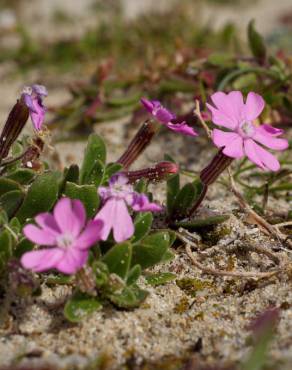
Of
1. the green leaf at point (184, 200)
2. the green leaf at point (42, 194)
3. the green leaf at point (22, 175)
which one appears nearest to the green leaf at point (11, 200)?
the green leaf at point (42, 194)

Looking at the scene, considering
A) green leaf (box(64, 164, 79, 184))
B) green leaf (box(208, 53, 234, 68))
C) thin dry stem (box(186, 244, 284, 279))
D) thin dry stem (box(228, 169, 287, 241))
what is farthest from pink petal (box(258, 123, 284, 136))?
green leaf (box(208, 53, 234, 68))

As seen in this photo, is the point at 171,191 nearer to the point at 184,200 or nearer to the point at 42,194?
the point at 184,200

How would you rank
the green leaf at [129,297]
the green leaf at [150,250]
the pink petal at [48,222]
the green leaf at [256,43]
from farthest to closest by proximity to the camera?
1. the green leaf at [256,43]
2. the green leaf at [150,250]
3. the green leaf at [129,297]
4. the pink petal at [48,222]

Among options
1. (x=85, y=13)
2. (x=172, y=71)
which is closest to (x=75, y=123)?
(x=172, y=71)

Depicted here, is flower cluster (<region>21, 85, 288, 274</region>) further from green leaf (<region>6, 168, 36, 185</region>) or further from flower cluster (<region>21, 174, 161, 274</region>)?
green leaf (<region>6, 168, 36, 185</region>)

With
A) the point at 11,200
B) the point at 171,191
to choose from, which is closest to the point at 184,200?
the point at 171,191

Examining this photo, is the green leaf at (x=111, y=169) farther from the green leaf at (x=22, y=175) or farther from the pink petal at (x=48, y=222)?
the pink petal at (x=48, y=222)
